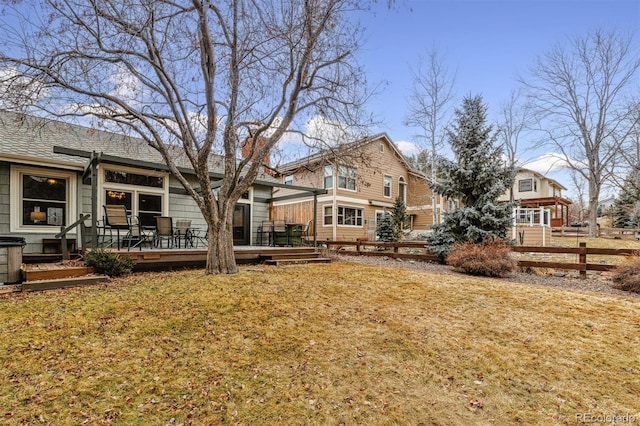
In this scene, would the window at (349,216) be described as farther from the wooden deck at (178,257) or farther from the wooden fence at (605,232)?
the wooden fence at (605,232)

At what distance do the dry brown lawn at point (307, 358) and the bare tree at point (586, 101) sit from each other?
19.0m

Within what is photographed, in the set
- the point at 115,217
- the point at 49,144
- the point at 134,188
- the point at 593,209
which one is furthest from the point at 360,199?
the point at 593,209

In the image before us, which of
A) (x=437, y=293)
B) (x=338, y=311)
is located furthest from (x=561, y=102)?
(x=338, y=311)

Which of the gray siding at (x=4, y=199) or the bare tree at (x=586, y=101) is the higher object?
the bare tree at (x=586, y=101)

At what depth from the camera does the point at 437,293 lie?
596 centimetres

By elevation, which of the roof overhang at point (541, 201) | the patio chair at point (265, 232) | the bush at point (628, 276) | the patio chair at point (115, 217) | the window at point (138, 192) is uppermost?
the roof overhang at point (541, 201)

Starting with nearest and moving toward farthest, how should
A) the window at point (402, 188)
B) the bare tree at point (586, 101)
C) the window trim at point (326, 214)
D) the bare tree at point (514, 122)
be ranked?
the window trim at point (326, 214)
the bare tree at point (586, 101)
the bare tree at point (514, 122)
the window at point (402, 188)

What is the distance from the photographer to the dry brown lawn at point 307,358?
104 inches

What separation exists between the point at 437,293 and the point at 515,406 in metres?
3.26

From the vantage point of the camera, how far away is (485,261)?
8211 millimetres

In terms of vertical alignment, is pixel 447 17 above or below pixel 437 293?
above

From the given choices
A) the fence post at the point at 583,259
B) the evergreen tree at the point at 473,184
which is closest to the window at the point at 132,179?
the evergreen tree at the point at 473,184

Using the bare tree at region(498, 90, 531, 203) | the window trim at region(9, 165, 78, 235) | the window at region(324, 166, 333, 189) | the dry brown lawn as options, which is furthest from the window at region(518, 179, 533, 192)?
the window trim at region(9, 165, 78, 235)

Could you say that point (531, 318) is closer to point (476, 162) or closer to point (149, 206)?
point (476, 162)
